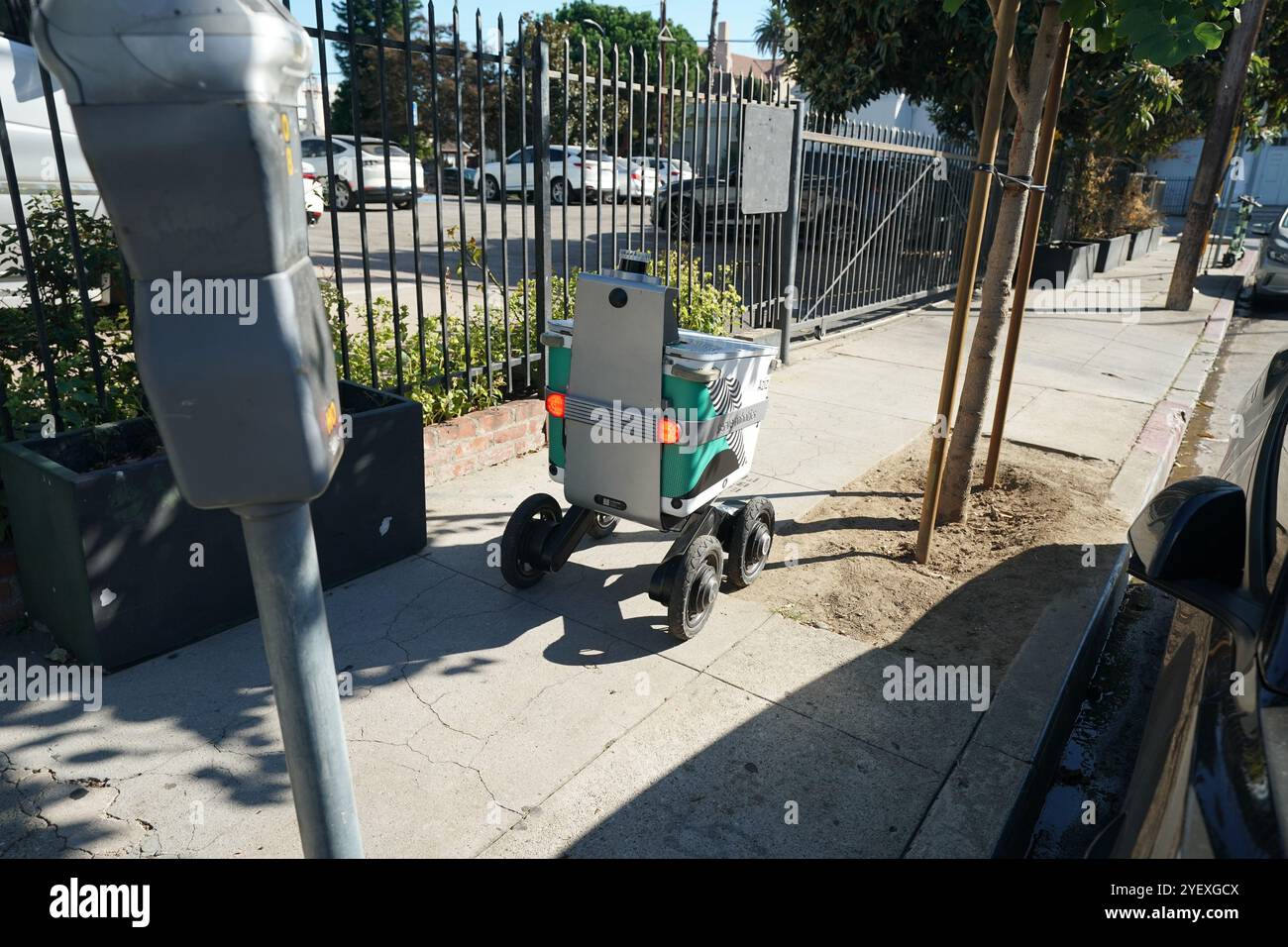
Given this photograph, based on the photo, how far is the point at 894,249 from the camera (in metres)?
11.1

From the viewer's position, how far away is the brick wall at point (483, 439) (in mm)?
5160

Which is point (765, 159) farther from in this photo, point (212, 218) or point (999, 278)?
point (212, 218)

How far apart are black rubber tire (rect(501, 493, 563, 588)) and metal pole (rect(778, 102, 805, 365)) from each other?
4.92 metres

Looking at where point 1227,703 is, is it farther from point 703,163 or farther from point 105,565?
point 703,163

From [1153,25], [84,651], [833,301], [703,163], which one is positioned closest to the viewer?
[1153,25]

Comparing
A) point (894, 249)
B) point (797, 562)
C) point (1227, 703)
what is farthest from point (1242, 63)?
point (1227, 703)

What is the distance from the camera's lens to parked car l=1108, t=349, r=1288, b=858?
4.92 feet

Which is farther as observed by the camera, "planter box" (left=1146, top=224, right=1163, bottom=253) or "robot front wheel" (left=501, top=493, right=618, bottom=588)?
"planter box" (left=1146, top=224, right=1163, bottom=253)

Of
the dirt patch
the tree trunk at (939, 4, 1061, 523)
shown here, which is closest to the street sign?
the dirt patch

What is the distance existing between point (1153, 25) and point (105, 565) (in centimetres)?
407

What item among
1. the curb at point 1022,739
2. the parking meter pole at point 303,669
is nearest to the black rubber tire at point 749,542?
the curb at point 1022,739

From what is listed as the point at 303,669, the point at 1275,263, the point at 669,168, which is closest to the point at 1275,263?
the point at 1275,263

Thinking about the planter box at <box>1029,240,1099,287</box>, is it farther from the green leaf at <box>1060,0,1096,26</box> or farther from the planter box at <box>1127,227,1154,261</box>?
the green leaf at <box>1060,0,1096,26</box>

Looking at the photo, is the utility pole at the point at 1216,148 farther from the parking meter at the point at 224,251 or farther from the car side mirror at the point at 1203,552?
the parking meter at the point at 224,251
